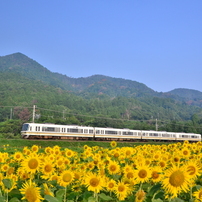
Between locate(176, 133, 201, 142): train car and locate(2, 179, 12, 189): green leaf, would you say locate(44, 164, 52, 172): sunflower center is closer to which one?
locate(2, 179, 12, 189): green leaf

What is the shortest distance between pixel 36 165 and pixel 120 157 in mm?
2994

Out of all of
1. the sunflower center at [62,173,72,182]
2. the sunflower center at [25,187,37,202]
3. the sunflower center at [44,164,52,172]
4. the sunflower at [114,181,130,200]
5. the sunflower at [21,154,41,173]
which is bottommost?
the sunflower at [114,181,130,200]

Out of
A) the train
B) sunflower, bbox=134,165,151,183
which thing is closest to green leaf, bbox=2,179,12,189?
sunflower, bbox=134,165,151,183

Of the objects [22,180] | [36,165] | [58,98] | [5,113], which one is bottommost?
[22,180]

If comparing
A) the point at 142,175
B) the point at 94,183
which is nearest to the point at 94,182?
the point at 94,183

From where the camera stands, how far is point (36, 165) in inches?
132

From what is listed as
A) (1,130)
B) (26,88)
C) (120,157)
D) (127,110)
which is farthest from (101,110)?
(120,157)

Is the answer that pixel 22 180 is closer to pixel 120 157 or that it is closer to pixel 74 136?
pixel 120 157

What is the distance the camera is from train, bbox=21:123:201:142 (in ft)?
120

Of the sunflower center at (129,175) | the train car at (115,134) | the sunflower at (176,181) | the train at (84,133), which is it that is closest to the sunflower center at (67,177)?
the sunflower center at (129,175)

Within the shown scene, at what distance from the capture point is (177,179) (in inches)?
90.2

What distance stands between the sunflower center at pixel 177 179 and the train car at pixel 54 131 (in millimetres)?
35157

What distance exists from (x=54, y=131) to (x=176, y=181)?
36458 millimetres

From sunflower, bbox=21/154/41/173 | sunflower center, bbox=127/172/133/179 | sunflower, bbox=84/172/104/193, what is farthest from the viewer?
sunflower center, bbox=127/172/133/179
